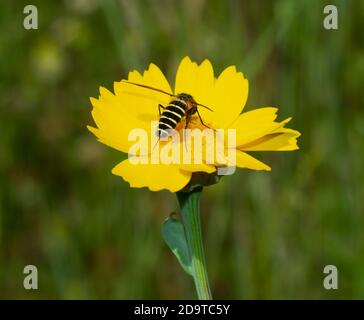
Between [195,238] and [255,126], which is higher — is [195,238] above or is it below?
below

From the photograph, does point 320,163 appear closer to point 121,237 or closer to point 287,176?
point 287,176

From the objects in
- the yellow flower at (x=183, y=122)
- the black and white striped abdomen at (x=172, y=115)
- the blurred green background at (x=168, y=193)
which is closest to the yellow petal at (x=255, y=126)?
the yellow flower at (x=183, y=122)

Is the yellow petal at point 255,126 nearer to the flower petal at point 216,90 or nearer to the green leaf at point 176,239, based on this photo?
the flower petal at point 216,90

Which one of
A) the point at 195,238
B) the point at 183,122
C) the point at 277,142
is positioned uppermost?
the point at 183,122

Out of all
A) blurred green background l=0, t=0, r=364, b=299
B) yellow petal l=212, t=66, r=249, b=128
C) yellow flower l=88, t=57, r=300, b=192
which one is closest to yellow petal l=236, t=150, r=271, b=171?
yellow flower l=88, t=57, r=300, b=192

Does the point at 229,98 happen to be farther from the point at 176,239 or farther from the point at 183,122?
the point at 176,239

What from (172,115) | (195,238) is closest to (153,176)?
(195,238)

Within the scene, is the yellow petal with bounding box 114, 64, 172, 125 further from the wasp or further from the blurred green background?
the blurred green background
